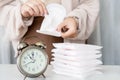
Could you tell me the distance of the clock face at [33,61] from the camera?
986mm

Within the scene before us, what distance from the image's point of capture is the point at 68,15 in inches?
56.2

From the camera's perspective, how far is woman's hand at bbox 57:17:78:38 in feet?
4.35

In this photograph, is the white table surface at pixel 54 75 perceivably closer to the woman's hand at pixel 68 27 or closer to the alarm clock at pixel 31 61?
the alarm clock at pixel 31 61

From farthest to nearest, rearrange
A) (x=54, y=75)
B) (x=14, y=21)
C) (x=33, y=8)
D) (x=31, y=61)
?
1. (x=14, y=21)
2. (x=33, y=8)
3. (x=54, y=75)
4. (x=31, y=61)

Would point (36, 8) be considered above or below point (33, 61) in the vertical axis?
above

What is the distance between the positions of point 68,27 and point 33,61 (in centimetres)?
40

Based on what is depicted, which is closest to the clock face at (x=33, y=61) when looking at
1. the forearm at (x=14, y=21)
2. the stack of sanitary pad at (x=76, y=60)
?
the stack of sanitary pad at (x=76, y=60)

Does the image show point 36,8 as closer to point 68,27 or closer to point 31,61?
point 68,27

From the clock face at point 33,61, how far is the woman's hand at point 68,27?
1.14ft

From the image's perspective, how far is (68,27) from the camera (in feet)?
4.38

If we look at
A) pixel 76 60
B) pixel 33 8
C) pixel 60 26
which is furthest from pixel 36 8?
pixel 76 60

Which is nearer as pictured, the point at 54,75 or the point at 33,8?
the point at 54,75

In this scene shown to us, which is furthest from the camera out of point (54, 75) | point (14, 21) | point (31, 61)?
point (14, 21)

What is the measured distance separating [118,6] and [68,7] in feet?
1.19
